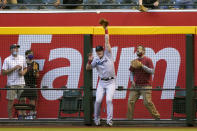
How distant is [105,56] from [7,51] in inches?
96.8

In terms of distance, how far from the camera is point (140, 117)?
40.7ft

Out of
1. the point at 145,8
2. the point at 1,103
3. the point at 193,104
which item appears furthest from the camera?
the point at 145,8

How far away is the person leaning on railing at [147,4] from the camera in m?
14.3

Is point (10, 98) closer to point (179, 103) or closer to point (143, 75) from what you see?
point (143, 75)

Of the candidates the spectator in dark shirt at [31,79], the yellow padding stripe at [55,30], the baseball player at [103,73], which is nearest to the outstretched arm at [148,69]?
the baseball player at [103,73]

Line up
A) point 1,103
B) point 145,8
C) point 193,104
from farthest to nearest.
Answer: point 145,8 → point 1,103 → point 193,104

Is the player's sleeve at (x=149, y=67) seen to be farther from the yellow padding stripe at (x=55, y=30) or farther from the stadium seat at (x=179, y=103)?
the yellow padding stripe at (x=55, y=30)

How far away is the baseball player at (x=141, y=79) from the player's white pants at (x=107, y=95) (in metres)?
0.60

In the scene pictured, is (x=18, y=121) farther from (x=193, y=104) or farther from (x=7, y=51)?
(x=193, y=104)

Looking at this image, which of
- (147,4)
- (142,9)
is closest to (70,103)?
(142,9)

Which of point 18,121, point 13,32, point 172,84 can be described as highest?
point 13,32

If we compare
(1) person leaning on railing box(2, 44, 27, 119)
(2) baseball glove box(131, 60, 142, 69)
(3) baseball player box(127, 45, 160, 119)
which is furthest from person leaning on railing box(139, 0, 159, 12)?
(1) person leaning on railing box(2, 44, 27, 119)

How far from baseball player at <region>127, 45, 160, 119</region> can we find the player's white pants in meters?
0.60

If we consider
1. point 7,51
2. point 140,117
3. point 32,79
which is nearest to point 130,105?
point 140,117
